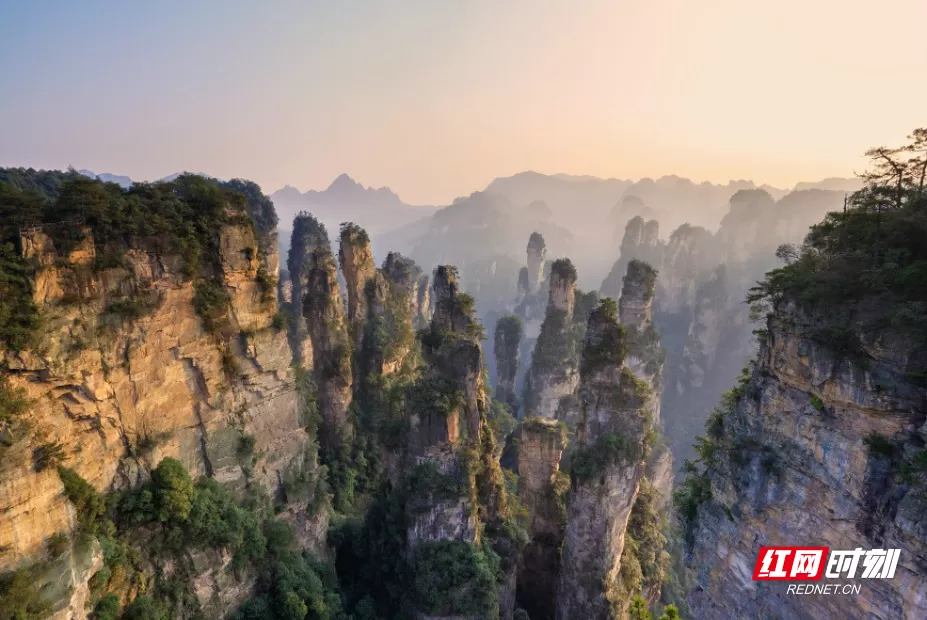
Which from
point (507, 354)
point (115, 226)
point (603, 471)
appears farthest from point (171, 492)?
point (507, 354)

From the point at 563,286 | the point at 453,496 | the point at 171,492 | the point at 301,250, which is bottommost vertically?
the point at 453,496

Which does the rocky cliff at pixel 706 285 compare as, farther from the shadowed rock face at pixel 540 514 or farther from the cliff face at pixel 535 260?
the shadowed rock face at pixel 540 514

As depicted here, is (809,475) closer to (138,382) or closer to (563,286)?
(138,382)

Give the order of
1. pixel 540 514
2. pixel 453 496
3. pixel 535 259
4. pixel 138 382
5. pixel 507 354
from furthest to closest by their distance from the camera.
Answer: pixel 535 259 → pixel 507 354 → pixel 540 514 → pixel 453 496 → pixel 138 382

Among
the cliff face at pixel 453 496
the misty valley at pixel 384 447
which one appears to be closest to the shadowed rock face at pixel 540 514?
the misty valley at pixel 384 447

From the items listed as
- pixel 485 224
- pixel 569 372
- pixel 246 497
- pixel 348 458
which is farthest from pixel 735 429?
pixel 485 224

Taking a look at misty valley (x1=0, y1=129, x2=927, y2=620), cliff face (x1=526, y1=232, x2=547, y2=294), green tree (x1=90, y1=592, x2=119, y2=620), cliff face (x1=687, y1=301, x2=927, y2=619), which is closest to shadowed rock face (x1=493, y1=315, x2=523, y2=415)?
misty valley (x1=0, y1=129, x2=927, y2=620)
